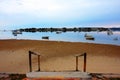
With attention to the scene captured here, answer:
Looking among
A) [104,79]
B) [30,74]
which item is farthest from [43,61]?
[30,74]

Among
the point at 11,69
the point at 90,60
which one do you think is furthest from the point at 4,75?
the point at 90,60

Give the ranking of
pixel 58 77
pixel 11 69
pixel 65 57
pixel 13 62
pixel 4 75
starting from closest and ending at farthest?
pixel 58 77 → pixel 4 75 → pixel 11 69 → pixel 13 62 → pixel 65 57

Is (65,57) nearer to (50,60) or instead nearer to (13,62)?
(50,60)

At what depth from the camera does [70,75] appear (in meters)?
7.52

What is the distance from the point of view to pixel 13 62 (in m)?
18.4

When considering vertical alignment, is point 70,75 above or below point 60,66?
above

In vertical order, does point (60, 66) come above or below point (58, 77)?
below

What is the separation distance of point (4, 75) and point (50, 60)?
8413mm

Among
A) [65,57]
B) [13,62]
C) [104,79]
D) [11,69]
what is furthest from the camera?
[65,57]

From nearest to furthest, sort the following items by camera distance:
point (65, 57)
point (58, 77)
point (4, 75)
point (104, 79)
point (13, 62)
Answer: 1. point (58, 77)
2. point (104, 79)
3. point (4, 75)
4. point (13, 62)
5. point (65, 57)

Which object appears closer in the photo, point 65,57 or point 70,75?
point 70,75

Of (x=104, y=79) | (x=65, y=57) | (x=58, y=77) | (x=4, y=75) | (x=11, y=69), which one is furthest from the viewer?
(x=65, y=57)

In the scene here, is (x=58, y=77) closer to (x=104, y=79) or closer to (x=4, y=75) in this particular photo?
(x=104, y=79)

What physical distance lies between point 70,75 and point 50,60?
11447mm
